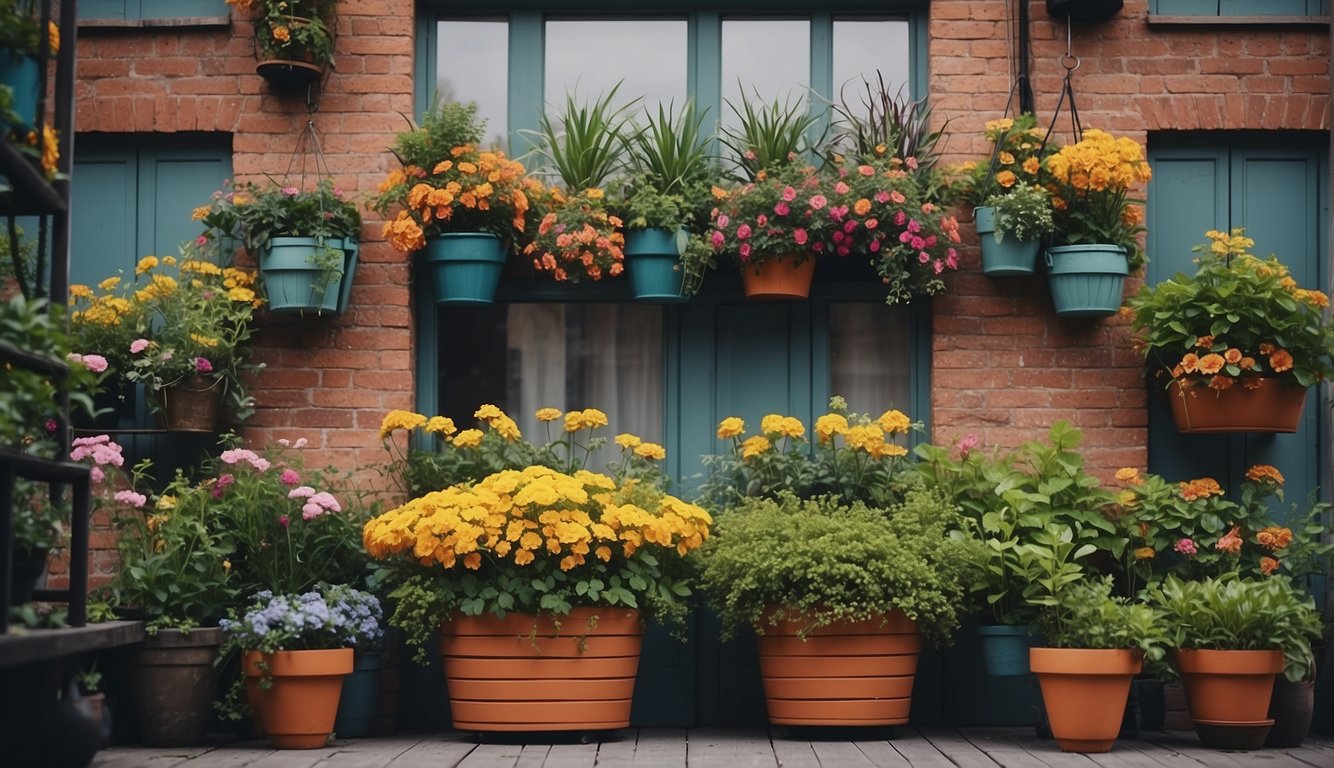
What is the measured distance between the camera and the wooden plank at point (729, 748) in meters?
4.55

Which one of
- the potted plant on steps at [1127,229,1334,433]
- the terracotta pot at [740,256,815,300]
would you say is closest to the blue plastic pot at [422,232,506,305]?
the terracotta pot at [740,256,815,300]

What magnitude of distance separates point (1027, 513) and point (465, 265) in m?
2.20

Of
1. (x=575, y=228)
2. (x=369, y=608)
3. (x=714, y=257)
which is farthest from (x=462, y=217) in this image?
(x=369, y=608)

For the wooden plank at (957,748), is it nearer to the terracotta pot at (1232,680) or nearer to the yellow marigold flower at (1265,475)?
the terracotta pot at (1232,680)

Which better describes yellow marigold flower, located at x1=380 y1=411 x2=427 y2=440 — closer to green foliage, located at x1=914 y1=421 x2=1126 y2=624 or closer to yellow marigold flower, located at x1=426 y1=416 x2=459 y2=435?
yellow marigold flower, located at x1=426 y1=416 x2=459 y2=435

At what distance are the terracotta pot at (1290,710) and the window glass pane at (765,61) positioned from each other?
108 inches

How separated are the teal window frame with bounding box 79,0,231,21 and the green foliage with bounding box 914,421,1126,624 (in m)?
3.22

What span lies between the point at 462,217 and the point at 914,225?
5.33 feet

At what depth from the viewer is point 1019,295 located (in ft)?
18.8

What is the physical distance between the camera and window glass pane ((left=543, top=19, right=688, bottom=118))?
5934mm

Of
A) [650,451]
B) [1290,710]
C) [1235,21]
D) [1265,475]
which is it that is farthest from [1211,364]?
[650,451]

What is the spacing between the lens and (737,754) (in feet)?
15.6

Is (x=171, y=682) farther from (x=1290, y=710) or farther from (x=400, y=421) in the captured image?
(x=1290, y=710)

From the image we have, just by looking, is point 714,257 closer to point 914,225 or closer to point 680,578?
point 914,225
